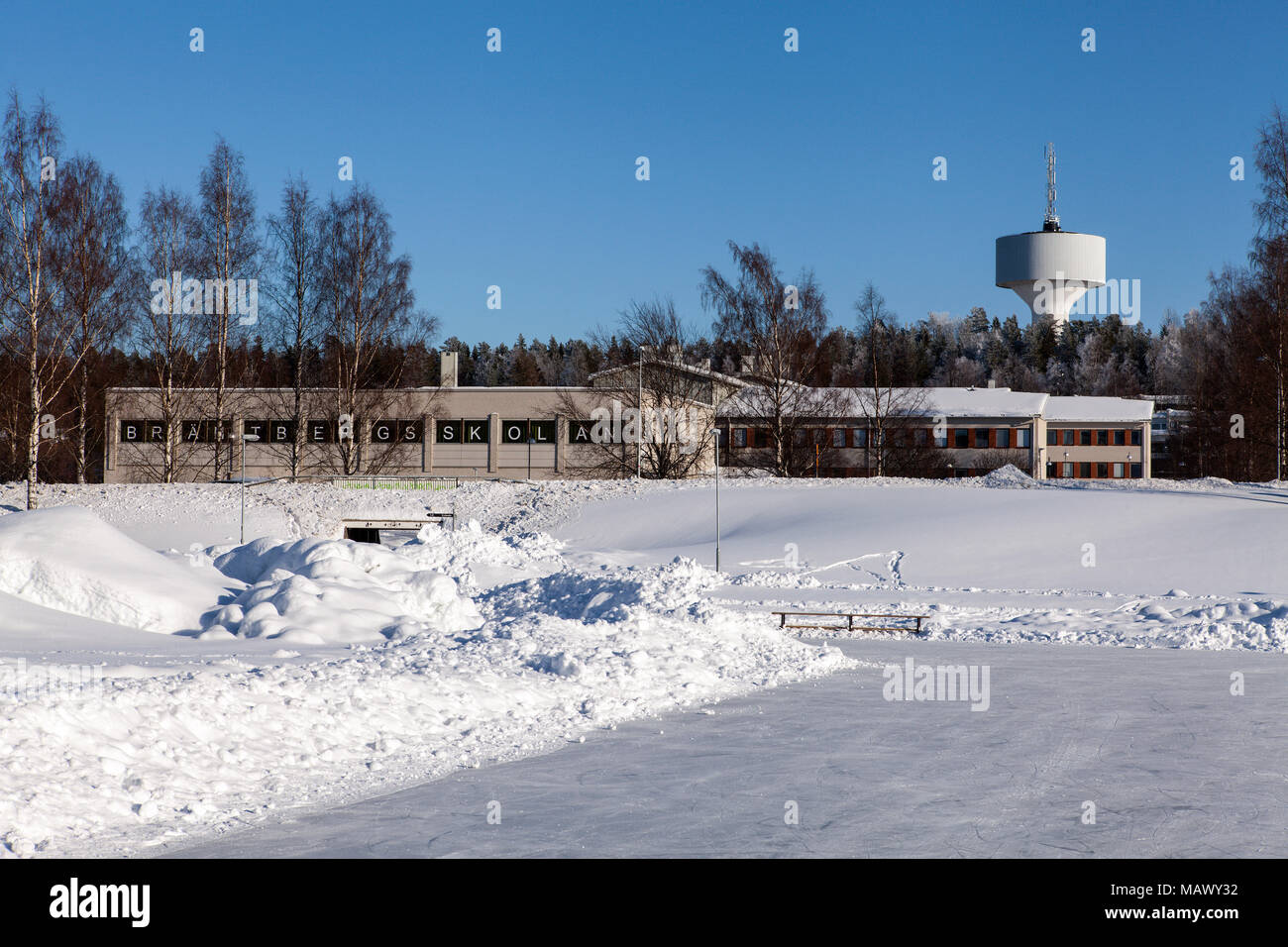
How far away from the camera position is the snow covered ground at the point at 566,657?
8180 millimetres

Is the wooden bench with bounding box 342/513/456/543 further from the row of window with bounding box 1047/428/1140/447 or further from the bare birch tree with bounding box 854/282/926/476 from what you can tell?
the row of window with bounding box 1047/428/1140/447

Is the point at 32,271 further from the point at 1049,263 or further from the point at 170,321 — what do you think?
the point at 1049,263

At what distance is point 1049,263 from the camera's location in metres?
84.5

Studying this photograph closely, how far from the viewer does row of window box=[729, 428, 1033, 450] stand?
190 ft

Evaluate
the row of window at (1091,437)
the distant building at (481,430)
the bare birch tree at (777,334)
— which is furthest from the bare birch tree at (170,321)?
the row of window at (1091,437)

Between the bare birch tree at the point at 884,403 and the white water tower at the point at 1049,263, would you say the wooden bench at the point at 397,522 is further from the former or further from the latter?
the white water tower at the point at 1049,263

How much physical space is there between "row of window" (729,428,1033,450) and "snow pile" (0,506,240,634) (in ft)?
132

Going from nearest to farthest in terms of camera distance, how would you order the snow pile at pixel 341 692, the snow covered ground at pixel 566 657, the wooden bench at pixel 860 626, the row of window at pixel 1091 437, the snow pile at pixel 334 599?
1. the snow pile at pixel 341 692
2. the snow covered ground at pixel 566 657
3. the snow pile at pixel 334 599
4. the wooden bench at pixel 860 626
5. the row of window at pixel 1091 437

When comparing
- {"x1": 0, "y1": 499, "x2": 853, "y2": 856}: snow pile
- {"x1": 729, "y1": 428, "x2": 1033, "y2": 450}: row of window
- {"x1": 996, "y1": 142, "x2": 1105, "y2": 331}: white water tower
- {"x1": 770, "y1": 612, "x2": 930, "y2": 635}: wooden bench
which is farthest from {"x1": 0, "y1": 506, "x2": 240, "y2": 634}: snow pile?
{"x1": 996, "y1": 142, "x2": 1105, "y2": 331}: white water tower

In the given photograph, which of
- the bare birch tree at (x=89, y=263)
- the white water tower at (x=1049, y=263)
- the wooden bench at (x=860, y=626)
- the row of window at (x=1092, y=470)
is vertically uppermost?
the white water tower at (x=1049, y=263)

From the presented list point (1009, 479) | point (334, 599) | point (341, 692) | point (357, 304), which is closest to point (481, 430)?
point (357, 304)

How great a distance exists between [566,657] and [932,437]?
54.9m

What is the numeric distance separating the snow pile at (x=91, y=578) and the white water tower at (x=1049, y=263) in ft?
251
